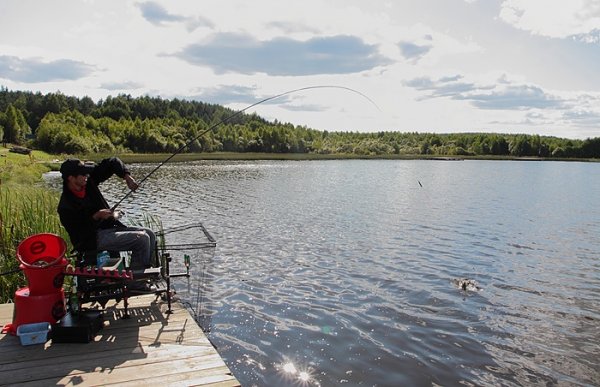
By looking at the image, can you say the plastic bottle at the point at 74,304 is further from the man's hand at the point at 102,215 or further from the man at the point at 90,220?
the man's hand at the point at 102,215

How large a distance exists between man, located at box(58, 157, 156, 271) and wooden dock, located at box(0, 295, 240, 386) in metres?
1.05

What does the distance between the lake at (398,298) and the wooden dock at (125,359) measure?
1.80m

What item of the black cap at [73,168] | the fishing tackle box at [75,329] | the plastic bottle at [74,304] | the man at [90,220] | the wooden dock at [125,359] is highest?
the black cap at [73,168]

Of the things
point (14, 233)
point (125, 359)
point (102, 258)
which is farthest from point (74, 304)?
point (14, 233)

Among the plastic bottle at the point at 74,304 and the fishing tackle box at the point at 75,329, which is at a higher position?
the plastic bottle at the point at 74,304

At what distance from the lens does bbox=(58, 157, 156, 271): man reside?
22.5ft

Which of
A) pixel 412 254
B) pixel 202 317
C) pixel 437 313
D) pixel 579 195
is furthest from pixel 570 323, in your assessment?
pixel 579 195

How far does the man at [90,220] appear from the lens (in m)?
6.87

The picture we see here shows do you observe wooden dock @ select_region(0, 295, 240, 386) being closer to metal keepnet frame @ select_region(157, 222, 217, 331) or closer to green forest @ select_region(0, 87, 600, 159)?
metal keepnet frame @ select_region(157, 222, 217, 331)

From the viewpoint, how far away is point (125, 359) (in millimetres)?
5570

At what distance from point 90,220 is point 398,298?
729 centimetres

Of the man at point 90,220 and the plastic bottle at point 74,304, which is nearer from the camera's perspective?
the plastic bottle at point 74,304

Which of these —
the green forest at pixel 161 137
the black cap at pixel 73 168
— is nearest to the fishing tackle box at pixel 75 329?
the black cap at pixel 73 168

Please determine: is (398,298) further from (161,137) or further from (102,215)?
(161,137)
